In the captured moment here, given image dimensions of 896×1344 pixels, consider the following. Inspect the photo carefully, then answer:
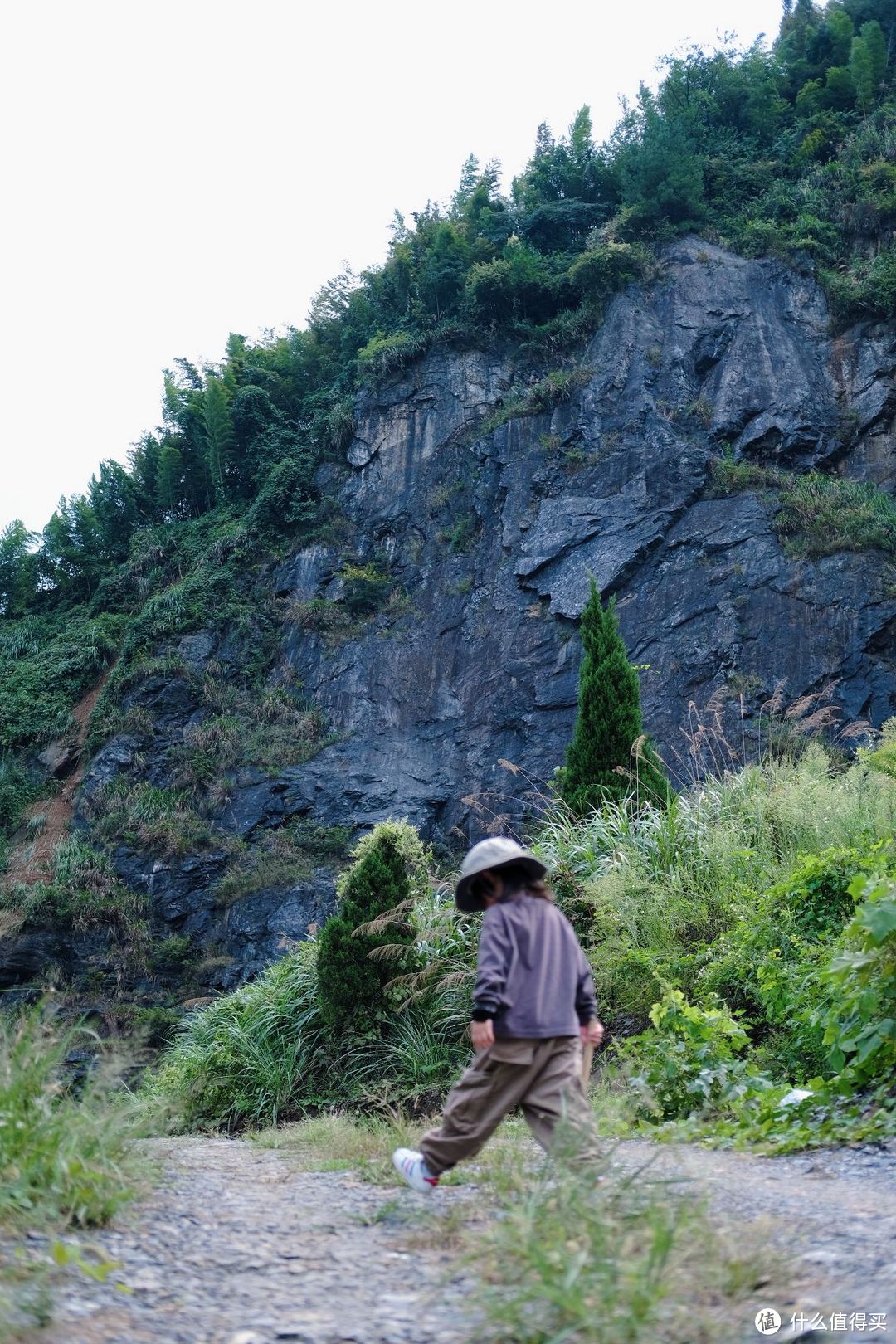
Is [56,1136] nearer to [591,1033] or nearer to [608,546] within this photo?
[591,1033]

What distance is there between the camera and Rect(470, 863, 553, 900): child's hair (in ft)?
12.7

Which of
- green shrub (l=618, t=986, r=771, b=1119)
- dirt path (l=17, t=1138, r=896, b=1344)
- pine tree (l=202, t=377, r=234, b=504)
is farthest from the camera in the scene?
pine tree (l=202, t=377, r=234, b=504)

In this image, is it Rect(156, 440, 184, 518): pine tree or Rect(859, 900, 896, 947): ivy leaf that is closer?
Rect(859, 900, 896, 947): ivy leaf

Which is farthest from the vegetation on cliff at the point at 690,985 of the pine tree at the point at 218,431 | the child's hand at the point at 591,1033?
the pine tree at the point at 218,431

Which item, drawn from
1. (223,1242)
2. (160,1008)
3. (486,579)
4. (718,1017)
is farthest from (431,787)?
(223,1242)

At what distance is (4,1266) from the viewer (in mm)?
2656

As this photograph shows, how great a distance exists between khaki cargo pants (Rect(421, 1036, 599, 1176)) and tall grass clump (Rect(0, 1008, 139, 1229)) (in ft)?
3.74

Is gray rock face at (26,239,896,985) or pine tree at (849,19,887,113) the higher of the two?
pine tree at (849,19,887,113)

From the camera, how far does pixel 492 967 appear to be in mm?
3553

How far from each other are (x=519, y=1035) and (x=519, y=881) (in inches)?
23.0

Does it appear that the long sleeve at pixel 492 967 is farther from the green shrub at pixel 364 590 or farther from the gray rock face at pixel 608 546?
the green shrub at pixel 364 590

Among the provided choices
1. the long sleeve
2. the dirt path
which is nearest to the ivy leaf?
the dirt path

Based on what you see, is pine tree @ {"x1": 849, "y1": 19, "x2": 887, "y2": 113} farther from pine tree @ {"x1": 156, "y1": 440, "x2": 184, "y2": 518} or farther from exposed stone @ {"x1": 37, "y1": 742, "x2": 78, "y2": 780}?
exposed stone @ {"x1": 37, "y1": 742, "x2": 78, "y2": 780}

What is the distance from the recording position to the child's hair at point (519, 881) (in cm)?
386
